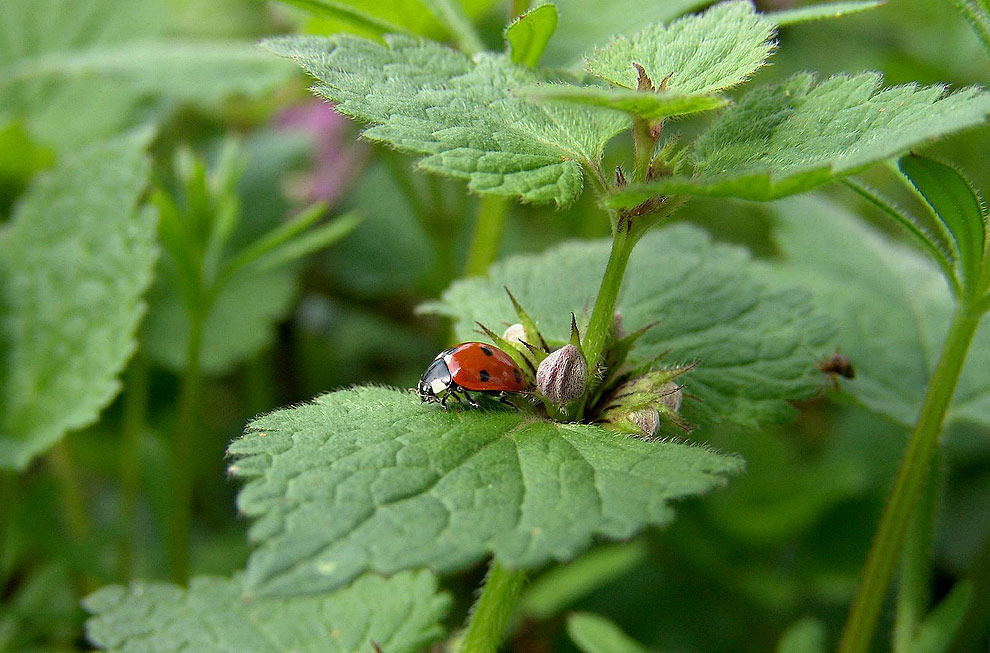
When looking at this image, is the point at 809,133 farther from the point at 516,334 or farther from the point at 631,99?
the point at 516,334

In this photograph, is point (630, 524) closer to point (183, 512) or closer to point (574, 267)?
point (574, 267)

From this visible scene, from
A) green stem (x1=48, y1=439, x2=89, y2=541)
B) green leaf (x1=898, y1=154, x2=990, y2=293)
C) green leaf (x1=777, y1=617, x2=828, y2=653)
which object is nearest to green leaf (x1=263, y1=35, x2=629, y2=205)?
green leaf (x1=898, y1=154, x2=990, y2=293)

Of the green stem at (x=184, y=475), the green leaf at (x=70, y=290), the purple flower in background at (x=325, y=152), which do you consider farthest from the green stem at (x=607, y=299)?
the purple flower in background at (x=325, y=152)

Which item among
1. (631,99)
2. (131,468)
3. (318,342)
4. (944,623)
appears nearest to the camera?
(631,99)

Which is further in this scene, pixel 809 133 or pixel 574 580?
pixel 574 580

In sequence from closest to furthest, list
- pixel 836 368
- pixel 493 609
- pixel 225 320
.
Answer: pixel 493 609 < pixel 836 368 < pixel 225 320

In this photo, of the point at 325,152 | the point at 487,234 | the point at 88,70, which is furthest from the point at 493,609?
the point at 325,152
